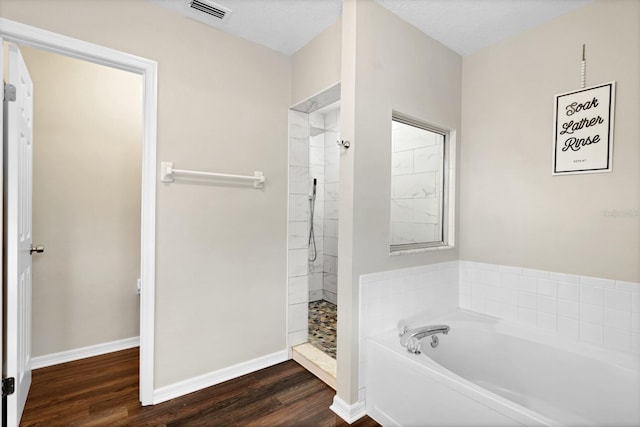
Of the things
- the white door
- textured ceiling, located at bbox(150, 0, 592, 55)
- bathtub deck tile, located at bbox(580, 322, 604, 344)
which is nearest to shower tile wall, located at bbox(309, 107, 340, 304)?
textured ceiling, located at bbox(150, 0, 592, 55)

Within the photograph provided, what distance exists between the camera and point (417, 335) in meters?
1.89

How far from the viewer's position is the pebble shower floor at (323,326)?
264 centimetres

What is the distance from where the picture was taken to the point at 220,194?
87.1 inches

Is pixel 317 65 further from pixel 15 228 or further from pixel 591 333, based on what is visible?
pixel 591 333

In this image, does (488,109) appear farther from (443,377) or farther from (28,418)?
(28,418)

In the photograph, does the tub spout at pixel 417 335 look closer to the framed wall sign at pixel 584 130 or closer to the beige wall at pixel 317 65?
the framed wall sign at pixel 584 130

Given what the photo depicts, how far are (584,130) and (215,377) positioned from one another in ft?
9.46

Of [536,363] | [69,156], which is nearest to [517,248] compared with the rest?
[536,363]

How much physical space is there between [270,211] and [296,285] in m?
0.66

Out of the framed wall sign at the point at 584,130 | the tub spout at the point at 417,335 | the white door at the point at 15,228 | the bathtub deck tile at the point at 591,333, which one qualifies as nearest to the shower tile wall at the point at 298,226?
the tub spout at the point at 417,335

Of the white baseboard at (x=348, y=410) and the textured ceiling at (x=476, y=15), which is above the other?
the textured ceiling at (x=476, y=15)

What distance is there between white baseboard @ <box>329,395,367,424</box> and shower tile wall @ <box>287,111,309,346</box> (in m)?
0.74

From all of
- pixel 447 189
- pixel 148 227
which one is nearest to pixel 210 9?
pixel 148 227

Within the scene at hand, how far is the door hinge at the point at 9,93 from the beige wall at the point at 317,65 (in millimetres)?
1648
